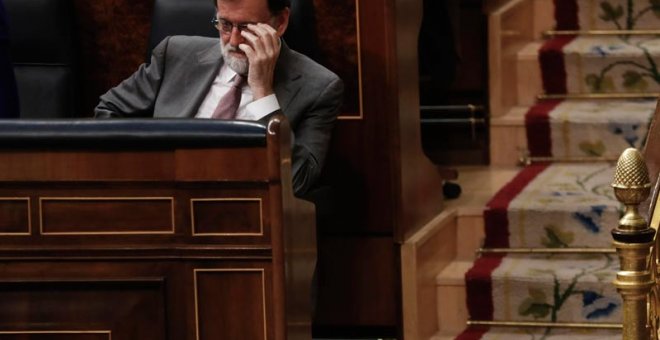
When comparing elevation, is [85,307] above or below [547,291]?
above

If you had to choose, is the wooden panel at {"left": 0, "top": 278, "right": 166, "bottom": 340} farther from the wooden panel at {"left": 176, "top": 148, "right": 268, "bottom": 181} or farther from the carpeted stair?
the carpeted stair

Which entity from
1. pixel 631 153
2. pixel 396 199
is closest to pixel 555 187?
pixel 396 199

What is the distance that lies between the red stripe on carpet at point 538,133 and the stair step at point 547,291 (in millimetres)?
525

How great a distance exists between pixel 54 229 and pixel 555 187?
1720 millimetres

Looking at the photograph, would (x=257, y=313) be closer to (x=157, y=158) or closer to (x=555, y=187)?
(x=157, y=158)

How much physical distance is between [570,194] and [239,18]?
113 cm

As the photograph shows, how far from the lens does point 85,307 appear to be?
233 centimetres

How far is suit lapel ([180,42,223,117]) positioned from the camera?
3.01m

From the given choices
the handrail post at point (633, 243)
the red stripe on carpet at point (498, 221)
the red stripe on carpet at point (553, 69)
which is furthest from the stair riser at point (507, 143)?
the handrail post at point (633, 243)

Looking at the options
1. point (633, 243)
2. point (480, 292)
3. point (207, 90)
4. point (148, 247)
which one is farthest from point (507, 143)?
point (148, 247)

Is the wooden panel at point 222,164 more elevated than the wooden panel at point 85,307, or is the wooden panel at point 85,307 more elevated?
the wooden panel at point 222,164

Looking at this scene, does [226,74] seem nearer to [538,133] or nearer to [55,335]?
[55,335]

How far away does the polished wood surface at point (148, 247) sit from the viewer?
228cm

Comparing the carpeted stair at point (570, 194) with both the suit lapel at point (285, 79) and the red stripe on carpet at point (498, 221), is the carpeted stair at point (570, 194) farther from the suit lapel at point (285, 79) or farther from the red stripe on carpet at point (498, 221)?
the suit lapel at point (285, 79)
